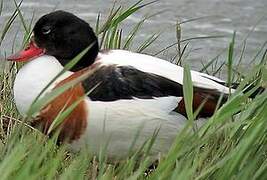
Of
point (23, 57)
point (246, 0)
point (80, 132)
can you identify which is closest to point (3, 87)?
point (23, 57)

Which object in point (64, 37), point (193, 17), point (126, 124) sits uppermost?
point (64, 37)

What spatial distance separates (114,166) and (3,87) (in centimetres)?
88

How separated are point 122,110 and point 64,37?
1.04 ft

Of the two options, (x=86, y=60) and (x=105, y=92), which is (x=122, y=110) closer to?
(x=105, y=92)

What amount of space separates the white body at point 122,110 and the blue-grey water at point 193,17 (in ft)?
6.29

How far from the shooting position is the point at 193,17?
498 centimetres

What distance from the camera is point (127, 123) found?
8.36 feet

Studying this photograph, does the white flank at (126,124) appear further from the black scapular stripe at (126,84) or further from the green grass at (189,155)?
the green grass at (189,155)

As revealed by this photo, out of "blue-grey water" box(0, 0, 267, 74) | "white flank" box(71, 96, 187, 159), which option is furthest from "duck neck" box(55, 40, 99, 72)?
"blue-grey water" box(0, 0, 267, 74)

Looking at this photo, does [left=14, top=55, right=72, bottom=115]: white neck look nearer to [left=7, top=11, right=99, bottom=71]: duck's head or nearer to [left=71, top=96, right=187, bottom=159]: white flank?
[left=7, top=11, right=99, bottom=71]: duck's head

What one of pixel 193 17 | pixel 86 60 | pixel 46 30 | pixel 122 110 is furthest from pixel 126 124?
pixel 193 17

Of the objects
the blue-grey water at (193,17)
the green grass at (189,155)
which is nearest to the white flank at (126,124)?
the green grass at (189,155)

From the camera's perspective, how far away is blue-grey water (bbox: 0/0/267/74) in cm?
477

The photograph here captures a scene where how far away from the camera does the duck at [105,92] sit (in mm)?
2545
